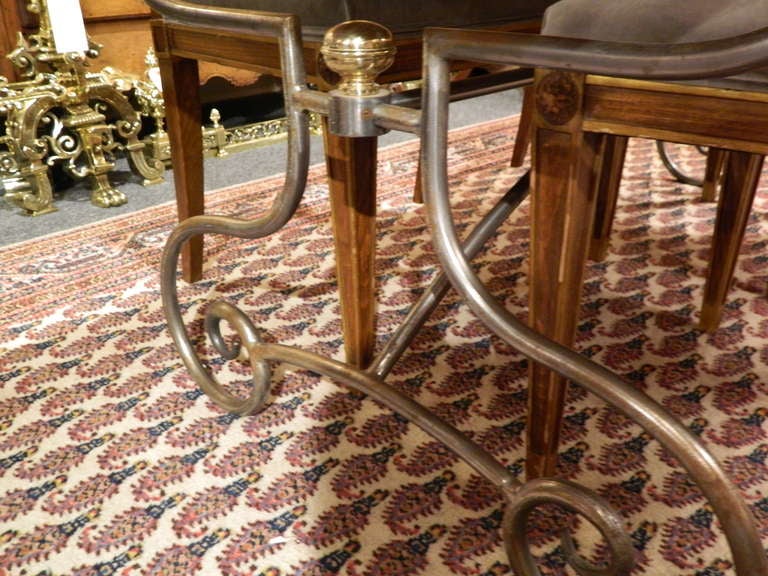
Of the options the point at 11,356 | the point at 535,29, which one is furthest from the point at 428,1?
the point at 11,356

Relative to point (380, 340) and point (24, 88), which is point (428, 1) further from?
point (24, 88)

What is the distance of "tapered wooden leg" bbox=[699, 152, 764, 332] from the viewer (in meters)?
0.97

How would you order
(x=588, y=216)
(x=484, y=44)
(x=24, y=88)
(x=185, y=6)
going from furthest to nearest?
1. (x=24, y=88)
2. (x=185, y=6)
3. (x=588, y=216)
4. (x=484, y=44)

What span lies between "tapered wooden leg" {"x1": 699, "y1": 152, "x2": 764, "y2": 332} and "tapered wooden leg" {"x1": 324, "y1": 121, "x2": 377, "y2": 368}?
1.71 feet

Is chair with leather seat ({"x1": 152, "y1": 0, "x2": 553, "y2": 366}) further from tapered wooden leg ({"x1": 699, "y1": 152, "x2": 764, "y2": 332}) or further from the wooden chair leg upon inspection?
the wooden chair leg

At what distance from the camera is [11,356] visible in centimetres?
104

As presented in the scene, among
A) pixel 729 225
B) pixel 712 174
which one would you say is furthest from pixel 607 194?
pixel 712 174

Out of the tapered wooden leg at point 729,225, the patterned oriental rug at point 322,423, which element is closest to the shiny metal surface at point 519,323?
the patterned oriental rug at point 322,423

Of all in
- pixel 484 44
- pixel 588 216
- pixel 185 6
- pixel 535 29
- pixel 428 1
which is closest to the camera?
pixel 484 44

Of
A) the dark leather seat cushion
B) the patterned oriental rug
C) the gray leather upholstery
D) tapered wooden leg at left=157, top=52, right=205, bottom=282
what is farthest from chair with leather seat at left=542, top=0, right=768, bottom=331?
tapered wooden leg at left=157, top=52, right=205, bottom=282

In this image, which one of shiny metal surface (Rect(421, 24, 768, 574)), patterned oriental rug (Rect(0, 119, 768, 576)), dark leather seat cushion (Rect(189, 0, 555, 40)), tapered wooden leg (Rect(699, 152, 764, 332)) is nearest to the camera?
shiny metal surface (Rect(421, 24, 768, 574))

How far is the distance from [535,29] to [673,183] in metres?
0.92

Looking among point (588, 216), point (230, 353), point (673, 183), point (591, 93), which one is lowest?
point (673, 183)

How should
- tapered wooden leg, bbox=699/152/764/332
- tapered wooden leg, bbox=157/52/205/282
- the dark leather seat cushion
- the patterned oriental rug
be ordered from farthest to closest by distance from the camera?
tapered wooden leg, bbox=157/52/205/282, tapered wooden leg, bbox=699/152/764/332, the dark leather seat cushion, the patterned oriental rug
